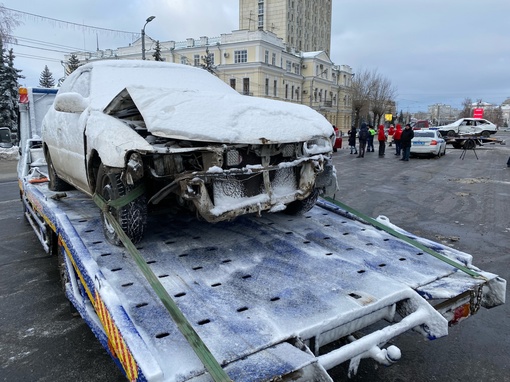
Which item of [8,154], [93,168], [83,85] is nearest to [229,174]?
[93,168]

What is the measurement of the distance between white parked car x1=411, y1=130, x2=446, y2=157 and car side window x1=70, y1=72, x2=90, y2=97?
15730mm

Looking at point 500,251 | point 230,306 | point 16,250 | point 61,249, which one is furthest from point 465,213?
point 16,250

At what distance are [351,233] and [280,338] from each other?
193cm

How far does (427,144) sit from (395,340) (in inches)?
614

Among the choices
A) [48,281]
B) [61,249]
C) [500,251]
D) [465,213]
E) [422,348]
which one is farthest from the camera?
[465,213]

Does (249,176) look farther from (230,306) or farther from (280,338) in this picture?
(280,338)

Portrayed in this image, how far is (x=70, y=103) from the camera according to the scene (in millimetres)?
3398

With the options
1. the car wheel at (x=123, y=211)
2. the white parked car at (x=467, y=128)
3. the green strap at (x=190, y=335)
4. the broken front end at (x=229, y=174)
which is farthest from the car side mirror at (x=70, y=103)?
the white parked car at (x=467, y=128)

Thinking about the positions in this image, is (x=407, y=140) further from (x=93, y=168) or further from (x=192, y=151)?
(x=192, y=151)

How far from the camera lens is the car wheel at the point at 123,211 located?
303 centimetres

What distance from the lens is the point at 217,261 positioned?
9.67 ft

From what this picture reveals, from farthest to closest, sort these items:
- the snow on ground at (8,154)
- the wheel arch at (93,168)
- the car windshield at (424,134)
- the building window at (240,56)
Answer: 1. the building window at (240,56)
2. the car windshield at (424,134)
3. the snow on ground at (8,154)
4. the wheel arch at (93,168)

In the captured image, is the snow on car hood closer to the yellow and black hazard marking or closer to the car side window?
the car side window

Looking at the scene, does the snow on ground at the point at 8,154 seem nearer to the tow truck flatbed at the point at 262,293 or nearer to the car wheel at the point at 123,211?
the tow truck flatbed at the point at 262,293
